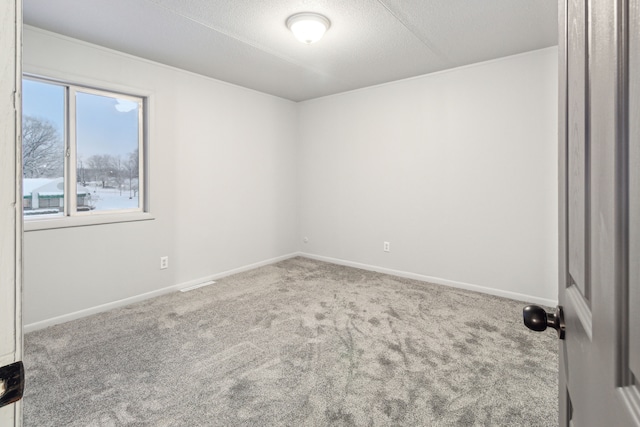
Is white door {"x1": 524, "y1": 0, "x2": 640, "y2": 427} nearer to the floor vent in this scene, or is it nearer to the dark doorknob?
the dark doorknob

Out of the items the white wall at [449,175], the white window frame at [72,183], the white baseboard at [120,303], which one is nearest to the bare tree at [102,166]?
the white window frame at [72,183]

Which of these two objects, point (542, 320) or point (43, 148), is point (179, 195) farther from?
point (542, 320)

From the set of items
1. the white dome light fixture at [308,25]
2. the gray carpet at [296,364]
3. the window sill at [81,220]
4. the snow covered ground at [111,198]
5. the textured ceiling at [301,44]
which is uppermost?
the textured ceiling at [301,44]

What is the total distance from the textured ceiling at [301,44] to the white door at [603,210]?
6.97 ft

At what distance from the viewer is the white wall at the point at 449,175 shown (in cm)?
325

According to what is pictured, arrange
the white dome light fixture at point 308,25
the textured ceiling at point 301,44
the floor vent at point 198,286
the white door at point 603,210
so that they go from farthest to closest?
the floor vent at point 198,286 → the white dome light fixture at point 308,25 → the textured ceiling at point 301,44 → the white door at point 603,210

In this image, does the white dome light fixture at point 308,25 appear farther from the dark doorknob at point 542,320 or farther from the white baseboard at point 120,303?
the white baseboard at point 120,303

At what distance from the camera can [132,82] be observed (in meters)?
3.28

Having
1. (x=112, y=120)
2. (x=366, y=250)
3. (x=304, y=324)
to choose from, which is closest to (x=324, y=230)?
(x=366, y=250)

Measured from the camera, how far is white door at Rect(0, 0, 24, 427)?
44 cm

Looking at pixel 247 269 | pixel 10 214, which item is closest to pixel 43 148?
pixel 247 269

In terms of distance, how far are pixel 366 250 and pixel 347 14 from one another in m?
2.92

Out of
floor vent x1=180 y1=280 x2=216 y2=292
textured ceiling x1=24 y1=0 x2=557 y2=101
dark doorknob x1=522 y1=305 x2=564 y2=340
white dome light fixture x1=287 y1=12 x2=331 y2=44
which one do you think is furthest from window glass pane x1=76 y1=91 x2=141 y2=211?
dark doorknob x1=522 y1=305 x2=564 y2=340

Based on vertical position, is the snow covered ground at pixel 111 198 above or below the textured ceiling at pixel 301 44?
below
